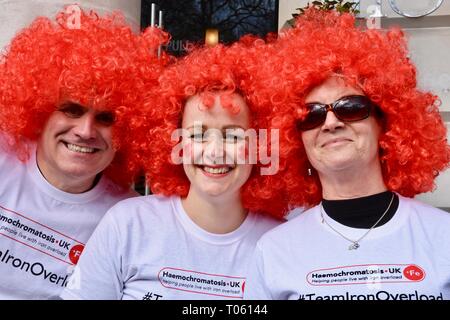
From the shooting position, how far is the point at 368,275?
2.16 m

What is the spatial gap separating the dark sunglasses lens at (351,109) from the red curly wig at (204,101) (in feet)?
1.39

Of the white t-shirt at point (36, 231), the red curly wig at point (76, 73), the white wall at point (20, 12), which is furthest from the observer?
the white wall at point (20, 12)

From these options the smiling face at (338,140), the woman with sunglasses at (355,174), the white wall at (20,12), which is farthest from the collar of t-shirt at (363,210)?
the white wall at (20,12)

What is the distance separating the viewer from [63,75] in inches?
111

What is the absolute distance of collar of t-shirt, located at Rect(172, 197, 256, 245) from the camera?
2.59 metres

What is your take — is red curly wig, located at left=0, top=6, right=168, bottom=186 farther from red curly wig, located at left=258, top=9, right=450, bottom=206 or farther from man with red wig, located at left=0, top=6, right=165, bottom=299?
red curly wig, located at left=258, top=9, right=450, bottom=206

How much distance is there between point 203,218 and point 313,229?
1.80 ft

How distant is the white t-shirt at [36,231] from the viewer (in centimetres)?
270

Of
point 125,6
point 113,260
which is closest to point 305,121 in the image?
point 113,260

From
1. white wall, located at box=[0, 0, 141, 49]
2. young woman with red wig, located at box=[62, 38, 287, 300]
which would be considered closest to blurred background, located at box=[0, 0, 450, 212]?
white wall, located at box=[0, 0, 141, 49]

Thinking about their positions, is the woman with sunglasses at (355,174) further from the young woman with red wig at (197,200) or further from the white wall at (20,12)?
the white wall at (20,12)

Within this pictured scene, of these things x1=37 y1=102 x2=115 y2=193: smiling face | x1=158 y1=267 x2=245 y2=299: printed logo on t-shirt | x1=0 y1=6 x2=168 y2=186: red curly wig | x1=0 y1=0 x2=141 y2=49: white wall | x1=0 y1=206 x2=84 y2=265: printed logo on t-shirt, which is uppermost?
x1=0 y1=0 x2=141 y2=49: white wall

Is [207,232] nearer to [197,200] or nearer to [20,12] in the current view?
[197,200]
